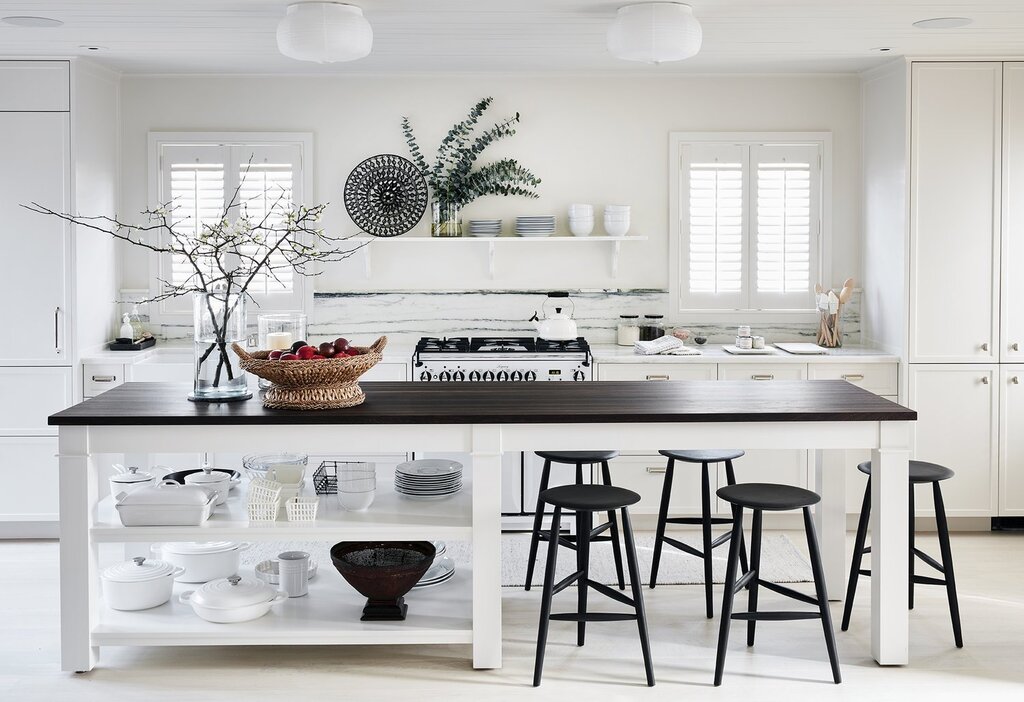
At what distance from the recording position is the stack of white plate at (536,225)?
606cm

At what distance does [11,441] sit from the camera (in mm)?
5496

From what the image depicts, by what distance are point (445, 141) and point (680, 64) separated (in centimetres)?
137

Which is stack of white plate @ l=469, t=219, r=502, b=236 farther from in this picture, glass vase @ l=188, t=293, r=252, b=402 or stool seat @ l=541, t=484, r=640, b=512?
stool seat @ l=541, t=484, r=640, b=512

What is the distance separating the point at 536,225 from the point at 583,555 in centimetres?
265

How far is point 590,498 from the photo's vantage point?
3.65 meters

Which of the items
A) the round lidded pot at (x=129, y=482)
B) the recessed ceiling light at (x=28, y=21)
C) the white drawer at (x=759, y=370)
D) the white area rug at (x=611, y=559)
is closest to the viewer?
the round lidded pot at (x=129, y=482)

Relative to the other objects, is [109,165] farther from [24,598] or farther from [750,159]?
[750,159]

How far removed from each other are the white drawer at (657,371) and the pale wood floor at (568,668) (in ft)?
5.04

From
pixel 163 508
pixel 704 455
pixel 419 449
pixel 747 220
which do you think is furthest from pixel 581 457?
pixel 747 220

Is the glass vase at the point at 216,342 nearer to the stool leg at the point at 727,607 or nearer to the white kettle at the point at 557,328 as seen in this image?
the stool leg at the point at 727,607

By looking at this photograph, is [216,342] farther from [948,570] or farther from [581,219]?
[948,570]

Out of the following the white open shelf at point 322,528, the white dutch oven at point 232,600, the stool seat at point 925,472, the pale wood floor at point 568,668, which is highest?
the stool seat at point 925,472

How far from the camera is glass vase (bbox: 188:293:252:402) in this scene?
152 inches

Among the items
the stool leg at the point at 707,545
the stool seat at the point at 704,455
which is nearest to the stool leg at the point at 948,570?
the stool seat at the point at 704,455
